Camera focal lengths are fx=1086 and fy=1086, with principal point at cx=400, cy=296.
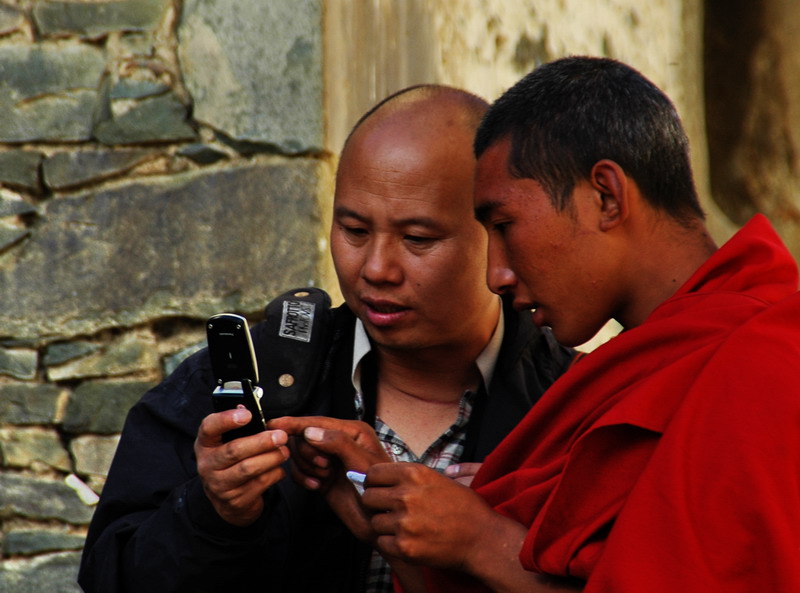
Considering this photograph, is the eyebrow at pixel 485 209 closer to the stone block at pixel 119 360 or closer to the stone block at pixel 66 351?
the stone block at pixel 119 360

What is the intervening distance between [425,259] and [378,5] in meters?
1.30

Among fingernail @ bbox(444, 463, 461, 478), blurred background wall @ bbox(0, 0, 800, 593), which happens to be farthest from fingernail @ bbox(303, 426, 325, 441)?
blurred background wall @ bbox(0, 0, 800, 593)

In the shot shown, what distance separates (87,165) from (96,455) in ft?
2.69

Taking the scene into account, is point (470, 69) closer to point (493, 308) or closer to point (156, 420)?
point (493, 308)

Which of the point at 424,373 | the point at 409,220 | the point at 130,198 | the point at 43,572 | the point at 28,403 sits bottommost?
the point at 43,572

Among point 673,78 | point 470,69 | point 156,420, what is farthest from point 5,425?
point 673,78

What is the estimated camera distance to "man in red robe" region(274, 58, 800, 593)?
140cm

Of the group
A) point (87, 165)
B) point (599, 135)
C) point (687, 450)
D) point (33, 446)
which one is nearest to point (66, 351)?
point (33, 446)

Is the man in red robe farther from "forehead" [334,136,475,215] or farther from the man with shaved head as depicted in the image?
"forehead" [334,136,475,215]

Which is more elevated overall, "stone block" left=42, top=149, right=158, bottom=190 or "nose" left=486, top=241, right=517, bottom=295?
"nose" left=486, top=241, right=517, bottom=295

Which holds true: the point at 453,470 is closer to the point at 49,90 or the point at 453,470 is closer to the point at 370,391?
the point at 370,391

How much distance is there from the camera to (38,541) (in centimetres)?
306

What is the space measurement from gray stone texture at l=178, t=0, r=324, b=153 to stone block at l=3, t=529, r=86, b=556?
1.22 m

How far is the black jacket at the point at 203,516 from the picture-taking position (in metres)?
1.93
